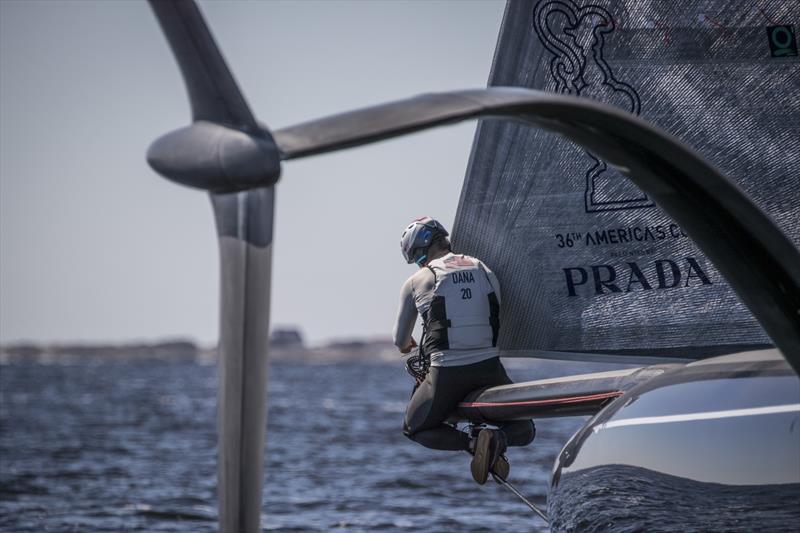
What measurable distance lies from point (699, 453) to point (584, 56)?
2.33 metres

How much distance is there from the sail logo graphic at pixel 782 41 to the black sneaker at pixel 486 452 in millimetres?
2045

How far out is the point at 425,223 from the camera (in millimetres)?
5320

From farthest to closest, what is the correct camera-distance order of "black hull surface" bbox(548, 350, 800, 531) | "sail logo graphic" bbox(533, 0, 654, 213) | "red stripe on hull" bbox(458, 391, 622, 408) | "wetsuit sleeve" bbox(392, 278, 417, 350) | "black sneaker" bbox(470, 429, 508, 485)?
"sail logo graphic" bbox(533, 0, 654, 213)
"wetsuit sleeve" bbox(392, 278, 417, 350)
"black sneaker" bbox(470, 429, 508, 485)
"red stripe on hull" bbox(458, 391, 622, 408)
"black hull surface" bbox(548, 350, 800, 531)

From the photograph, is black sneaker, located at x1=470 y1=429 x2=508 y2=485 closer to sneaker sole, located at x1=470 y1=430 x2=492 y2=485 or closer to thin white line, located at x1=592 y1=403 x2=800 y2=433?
sneaker sole, located at x1=470 y1=430 x2=492 y2=485

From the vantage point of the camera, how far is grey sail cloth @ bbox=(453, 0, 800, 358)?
17.5 feet

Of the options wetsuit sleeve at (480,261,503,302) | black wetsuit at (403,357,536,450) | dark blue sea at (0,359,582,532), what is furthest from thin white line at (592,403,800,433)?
dark blue sea at (0,359,582,532)

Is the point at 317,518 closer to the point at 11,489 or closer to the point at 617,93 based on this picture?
the point at 11,489

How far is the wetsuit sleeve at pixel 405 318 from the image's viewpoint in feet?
17.4

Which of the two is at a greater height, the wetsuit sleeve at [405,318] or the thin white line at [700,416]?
the wetsuit sleeve at [405,318]

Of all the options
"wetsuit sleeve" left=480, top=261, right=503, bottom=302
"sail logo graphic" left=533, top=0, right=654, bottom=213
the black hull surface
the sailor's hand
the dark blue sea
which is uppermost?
"sail logo graphic" left=533, top=0, right=654, bottom=213

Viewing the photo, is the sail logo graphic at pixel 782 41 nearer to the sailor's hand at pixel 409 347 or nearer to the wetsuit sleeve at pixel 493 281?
the wetsuit sleeve at pixel 493 281

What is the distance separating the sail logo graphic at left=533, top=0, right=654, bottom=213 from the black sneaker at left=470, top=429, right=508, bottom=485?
1.14 m

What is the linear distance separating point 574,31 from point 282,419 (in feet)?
80.9

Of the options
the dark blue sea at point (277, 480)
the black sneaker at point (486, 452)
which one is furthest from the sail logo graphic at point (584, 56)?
the dark blue sea at point (277, 480)
